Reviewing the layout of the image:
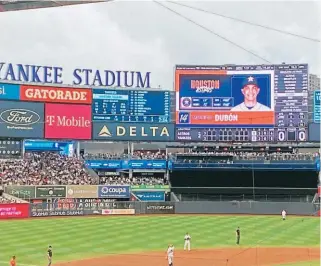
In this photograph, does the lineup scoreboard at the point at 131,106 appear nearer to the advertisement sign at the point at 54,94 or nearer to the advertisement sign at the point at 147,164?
the advertisement sign at the point at 54,94

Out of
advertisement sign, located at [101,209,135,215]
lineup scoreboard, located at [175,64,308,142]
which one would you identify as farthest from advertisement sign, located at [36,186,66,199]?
lineup scoreboard, located at [175,64,308,142]

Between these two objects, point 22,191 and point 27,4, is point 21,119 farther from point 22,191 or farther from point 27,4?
point 27,4

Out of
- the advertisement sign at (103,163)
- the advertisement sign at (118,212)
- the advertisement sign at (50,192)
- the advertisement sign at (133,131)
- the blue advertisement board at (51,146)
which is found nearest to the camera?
the advertisement sign at (118,212)

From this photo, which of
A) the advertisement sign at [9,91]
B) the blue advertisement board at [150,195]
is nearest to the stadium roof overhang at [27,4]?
the advertisement sign at [9,91]

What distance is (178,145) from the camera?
216ft

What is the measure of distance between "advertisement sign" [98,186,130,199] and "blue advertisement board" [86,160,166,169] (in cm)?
534

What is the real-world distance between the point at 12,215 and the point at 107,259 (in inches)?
974

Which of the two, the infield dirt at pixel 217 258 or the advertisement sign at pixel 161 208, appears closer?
the infield dirt at pixel 217 258

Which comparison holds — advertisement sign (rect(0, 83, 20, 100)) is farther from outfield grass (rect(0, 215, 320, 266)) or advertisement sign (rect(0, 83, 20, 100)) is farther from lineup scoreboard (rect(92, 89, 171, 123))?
outfield grass (rect(0, 215, 320, 266))

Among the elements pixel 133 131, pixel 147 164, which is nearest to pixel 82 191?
pixel 133 131

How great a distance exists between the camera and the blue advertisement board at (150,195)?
62000 mm

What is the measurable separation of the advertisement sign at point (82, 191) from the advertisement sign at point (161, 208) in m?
6.43

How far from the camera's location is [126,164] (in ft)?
216

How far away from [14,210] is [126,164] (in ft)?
62.2
